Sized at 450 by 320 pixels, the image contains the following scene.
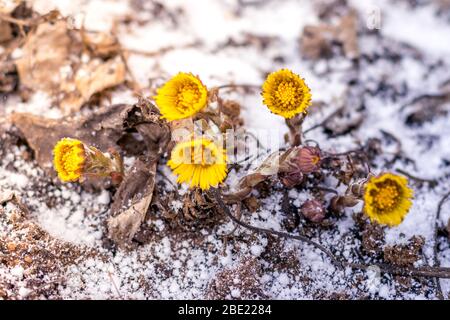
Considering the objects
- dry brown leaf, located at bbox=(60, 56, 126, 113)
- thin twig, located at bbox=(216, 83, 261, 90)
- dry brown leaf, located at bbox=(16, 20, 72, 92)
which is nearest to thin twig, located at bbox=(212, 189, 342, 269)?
thin twig, located at bbox=(216, 83, 261, 90)

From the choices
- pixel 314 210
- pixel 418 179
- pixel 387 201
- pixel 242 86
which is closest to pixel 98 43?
pixel 242 86

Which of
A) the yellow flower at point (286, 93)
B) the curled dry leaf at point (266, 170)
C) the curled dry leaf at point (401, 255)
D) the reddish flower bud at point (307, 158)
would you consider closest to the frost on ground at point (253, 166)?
the curled dry leaf at point (401, 255)

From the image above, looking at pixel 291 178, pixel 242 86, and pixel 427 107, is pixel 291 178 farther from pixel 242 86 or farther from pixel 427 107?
pixel 427 107

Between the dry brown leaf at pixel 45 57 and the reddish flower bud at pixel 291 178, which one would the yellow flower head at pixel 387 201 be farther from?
the dry brown leaf at pixel 45 57

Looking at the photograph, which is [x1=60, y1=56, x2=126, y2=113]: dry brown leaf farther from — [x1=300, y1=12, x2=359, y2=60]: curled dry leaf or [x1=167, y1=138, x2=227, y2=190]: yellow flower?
[x1=300, y1=12, x2=359, y2=60]: curled dry leaf

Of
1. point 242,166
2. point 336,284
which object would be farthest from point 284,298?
point 242,166

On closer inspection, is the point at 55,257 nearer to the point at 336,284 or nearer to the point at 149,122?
the point at 149,122
